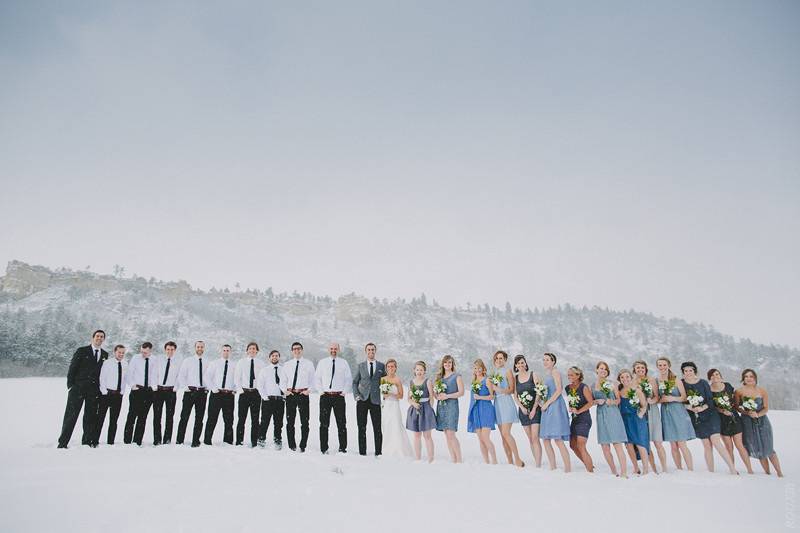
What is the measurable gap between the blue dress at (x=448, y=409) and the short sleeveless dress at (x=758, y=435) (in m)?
5.22

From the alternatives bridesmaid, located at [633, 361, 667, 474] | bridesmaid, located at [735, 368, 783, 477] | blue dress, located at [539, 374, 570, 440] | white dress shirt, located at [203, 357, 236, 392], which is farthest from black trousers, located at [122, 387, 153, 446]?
bridesmaid, located at [735, 368, 783, 477]

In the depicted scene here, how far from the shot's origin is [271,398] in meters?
9.84

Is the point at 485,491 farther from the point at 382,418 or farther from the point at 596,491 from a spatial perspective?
the point at 382,418

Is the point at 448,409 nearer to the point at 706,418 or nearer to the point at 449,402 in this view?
the point at 449,402

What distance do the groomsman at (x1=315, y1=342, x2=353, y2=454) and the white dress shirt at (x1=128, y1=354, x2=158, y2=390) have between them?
3479 millimetres

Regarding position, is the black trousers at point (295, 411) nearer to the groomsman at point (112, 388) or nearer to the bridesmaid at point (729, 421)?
A: the groomsman at point (112, 388)

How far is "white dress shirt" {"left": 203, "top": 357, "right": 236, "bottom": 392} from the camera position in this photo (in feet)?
32.7

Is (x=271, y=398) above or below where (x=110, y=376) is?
below

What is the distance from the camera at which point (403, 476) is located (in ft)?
22.7

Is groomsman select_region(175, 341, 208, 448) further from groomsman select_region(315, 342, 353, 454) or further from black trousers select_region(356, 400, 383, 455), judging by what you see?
black trousers select_region(356, 400, 383, 455)

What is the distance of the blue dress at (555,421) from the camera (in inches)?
324

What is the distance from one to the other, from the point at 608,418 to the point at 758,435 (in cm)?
266

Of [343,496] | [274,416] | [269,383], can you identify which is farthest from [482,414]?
[269,383]

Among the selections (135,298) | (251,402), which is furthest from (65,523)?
(135,298)
